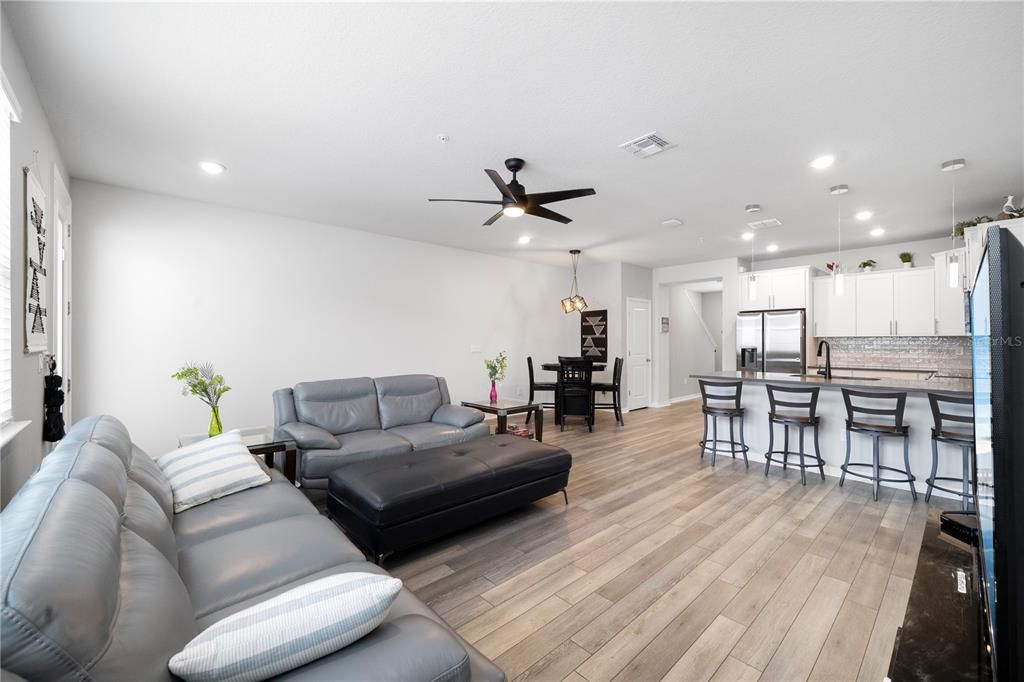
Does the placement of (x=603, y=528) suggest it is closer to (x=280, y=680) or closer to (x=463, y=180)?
(x=280, y=680)

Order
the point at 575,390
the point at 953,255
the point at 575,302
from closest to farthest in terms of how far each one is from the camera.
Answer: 1. the point at 953,255
2. the point at 575,390
3. the point at 575,302

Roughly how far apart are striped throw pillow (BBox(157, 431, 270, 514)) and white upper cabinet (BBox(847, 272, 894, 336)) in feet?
24.4

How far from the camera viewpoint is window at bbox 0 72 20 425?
1899mm

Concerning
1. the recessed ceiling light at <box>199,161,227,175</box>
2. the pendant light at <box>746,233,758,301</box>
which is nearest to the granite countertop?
the pendant light at <box>746,233,758,301</box>

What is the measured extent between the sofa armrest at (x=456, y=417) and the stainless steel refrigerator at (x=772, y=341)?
4.51 metres

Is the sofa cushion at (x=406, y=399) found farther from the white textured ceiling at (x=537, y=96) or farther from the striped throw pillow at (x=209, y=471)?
Answer: the white textured ceiling at (x=537, y=96)

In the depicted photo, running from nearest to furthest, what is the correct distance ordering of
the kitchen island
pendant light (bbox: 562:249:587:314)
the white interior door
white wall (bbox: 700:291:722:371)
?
1. the kitchen island
2. pendant light (bbox: 562:249:587:314)
3. the white interior door
4. white wall (bbox: 700:291:722:371)

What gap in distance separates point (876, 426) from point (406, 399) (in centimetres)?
430

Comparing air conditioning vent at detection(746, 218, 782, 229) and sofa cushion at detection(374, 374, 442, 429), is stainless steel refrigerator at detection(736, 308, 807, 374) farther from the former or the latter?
sofa cushion at detection(374, 374, 442, 429)

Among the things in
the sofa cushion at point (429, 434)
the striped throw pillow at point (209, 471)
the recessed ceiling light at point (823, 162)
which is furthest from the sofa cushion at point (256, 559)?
the recessed ceiling light at point (823, 162)

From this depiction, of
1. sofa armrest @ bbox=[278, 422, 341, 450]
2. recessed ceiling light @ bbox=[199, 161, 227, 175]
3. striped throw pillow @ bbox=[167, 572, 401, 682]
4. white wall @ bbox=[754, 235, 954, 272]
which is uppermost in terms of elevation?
recessed ceiling light @ bbox=[199, 161, 227, 175]

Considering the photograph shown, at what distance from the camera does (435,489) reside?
2.68 metres

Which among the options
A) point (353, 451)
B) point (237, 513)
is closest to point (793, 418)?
point (353, 451)

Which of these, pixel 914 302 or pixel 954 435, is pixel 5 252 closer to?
pixel 954 435
